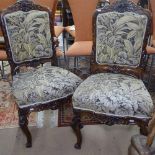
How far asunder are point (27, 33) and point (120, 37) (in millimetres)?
686

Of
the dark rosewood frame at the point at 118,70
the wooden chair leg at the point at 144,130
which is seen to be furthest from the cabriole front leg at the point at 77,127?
the wooden chair leg at the point at 144,130

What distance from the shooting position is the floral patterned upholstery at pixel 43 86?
1.68 meters

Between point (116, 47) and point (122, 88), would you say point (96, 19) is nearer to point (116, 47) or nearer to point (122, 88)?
point (116, 47)

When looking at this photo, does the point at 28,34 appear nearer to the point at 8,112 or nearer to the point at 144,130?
the point at 8,112

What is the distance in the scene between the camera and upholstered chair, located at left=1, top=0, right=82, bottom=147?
1.70m

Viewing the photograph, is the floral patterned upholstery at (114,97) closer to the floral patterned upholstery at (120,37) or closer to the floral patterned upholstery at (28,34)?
the floral patterned upholstery at (120,37)

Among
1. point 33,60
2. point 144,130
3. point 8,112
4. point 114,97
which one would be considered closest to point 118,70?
point 114,97

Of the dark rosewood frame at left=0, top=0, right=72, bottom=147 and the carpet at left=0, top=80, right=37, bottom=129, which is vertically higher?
the dark rosewood frame at left=0, top=0, right=72, bottom=147

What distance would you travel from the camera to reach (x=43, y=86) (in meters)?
1.71

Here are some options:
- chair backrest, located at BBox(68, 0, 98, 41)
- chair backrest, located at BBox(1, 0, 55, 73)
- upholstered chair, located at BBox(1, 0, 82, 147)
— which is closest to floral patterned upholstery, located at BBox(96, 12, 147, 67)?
upholstered chair, located at BBox(1, 0, 82, 147)

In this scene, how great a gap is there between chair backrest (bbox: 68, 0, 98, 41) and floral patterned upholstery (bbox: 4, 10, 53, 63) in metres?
0.52

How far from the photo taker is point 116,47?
71.9 inches

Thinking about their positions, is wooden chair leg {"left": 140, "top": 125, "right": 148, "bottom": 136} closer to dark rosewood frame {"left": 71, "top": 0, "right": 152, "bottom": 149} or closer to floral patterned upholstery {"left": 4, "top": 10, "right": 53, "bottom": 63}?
dark rosewood frame {"left": 71, "top": 0, "right": 152, "bottom": 149}

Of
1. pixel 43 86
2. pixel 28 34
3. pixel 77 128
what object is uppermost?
pixel 28 34
